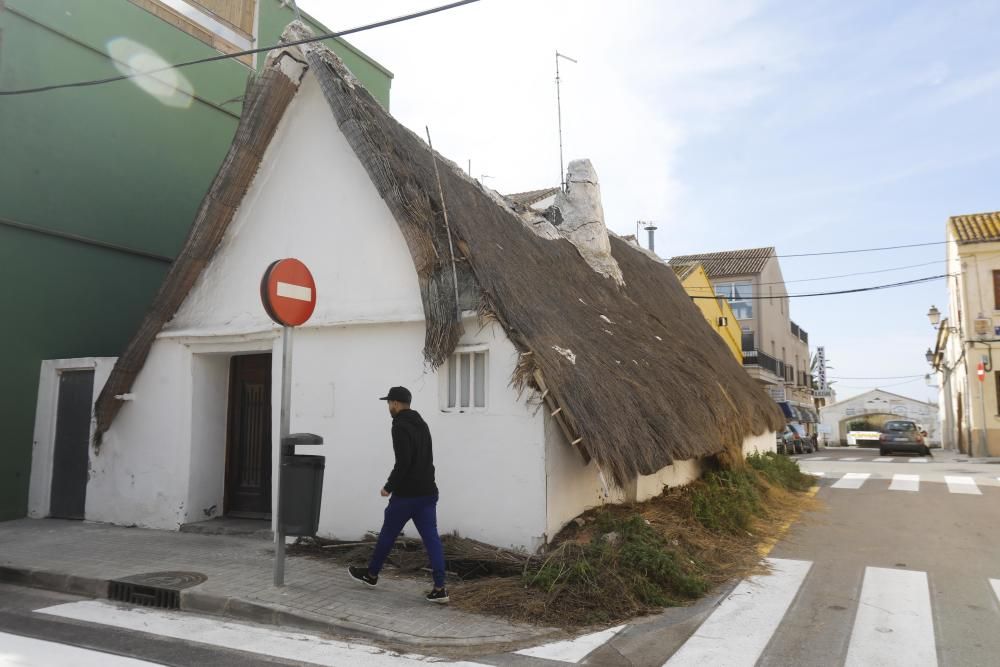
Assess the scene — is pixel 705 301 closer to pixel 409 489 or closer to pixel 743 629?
pixel 743 629

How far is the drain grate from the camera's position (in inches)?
223

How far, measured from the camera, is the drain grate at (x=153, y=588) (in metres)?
5.67

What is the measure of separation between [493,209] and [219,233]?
3.70 metres

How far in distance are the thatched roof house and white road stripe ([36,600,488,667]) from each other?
2.20 metres

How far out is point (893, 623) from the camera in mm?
5289

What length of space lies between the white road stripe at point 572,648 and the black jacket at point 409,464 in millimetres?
1557

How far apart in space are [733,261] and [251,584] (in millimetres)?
36728

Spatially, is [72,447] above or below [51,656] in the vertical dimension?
above

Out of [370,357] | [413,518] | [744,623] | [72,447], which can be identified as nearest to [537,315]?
[370,357]

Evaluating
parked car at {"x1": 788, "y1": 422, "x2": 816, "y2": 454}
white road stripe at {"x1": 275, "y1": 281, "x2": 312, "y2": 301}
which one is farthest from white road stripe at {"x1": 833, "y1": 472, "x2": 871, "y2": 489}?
parked car at {"x1": 788, "y1": 422, "x2": 816, "y2": 454}

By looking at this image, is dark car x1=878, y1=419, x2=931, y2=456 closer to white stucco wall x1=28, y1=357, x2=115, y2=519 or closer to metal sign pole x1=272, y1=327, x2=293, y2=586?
metal sign pole x1=272, y1=327, x2=293, y2=586

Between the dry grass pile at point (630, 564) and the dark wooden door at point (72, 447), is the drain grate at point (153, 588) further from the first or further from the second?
the dark wooden door at point (72, 447)

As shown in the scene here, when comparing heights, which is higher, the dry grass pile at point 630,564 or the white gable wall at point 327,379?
the white gable wall at point 327,379

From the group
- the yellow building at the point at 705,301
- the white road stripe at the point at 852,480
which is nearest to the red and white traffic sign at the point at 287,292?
the white road stripe at the point at 852,480
